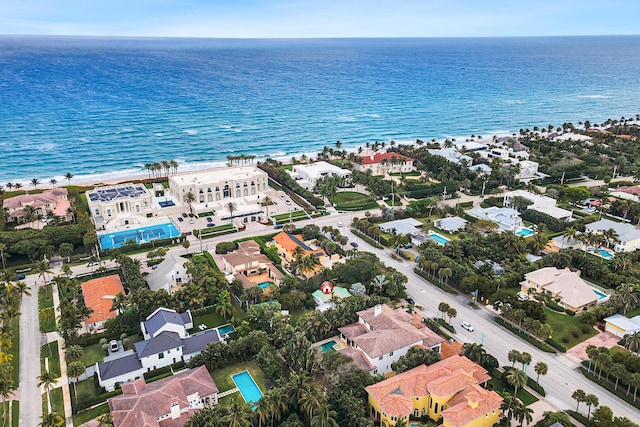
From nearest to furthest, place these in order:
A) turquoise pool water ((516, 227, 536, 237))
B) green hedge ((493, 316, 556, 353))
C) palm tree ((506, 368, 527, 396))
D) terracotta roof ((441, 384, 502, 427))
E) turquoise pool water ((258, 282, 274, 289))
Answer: terracotta roof ((441, 384, 502, 427)) < palm tree ((506, 368, 527, 396)) < green hedge ((493, 316, 556, 353)) < turquoise pool water ((258, 282, 274, 289)) < turquoise pool water ((516, 227, 536, 237))

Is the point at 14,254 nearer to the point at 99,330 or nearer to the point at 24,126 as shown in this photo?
the point at 99,330

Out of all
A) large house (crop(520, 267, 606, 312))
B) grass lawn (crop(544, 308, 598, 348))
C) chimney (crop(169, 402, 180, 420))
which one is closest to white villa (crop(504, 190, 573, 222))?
large house (crop(520, 267, 606, 312))

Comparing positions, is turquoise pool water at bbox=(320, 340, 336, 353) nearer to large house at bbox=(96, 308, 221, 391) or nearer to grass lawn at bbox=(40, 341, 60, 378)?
large house at bbox=(96, 308, 221, 391)

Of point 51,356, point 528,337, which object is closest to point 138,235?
point 51,356

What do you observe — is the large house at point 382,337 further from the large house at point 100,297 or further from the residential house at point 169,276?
the large house at point 100,297

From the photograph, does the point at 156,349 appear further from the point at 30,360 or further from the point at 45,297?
the point at 45,297

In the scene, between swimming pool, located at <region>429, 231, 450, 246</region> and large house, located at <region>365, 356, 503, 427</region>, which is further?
swimming pool, located at <region>429, 231, 450, 246</region>

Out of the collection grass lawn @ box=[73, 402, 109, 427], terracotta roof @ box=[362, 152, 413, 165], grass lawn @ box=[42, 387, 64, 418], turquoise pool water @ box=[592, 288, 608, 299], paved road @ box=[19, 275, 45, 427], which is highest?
terracotta roof @ box=[362, 152, 413, 165]
